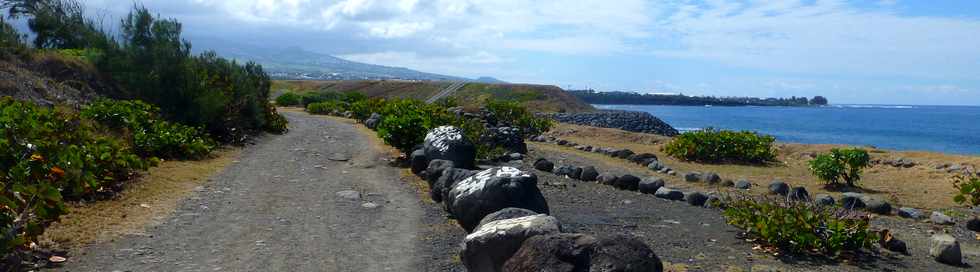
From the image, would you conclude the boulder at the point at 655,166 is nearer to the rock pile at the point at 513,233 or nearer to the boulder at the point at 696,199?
the boulder at the point at 696,199

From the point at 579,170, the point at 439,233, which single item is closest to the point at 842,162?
the point at 579,170

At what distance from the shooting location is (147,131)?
1466cm

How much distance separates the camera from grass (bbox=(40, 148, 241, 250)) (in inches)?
309

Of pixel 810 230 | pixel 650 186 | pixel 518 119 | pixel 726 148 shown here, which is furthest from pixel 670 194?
pixel 518 119

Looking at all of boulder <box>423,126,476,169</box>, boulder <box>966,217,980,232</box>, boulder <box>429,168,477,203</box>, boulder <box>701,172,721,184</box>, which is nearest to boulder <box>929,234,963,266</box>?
boulder <box>966,217,980,232</box>

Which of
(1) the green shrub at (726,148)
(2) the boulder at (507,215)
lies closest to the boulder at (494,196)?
(2) the boulder at (507,215)

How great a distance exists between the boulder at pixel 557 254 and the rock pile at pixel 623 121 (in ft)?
133

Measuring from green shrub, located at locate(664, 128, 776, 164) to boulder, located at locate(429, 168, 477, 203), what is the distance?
442 inches

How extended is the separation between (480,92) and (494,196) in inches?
2515

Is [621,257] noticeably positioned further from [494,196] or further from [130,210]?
[130,210]

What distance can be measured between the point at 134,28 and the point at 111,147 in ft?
30.9

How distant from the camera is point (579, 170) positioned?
14.5m

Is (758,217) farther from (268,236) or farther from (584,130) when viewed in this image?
(584,130)

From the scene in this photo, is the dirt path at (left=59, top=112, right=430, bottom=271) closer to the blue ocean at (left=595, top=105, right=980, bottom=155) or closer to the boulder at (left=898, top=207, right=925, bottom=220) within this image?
the boulder at (left=898, top=207, right=925, bottom=220)
